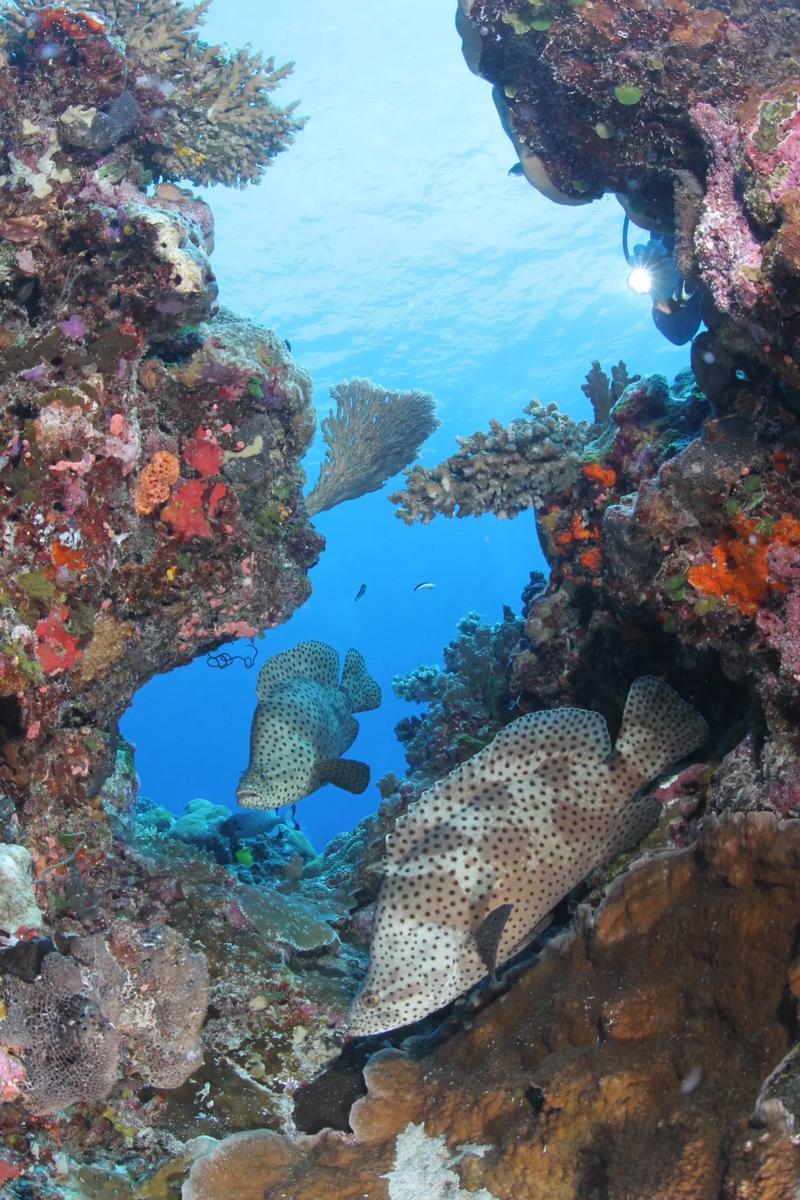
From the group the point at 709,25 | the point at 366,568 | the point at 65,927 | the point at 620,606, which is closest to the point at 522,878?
the point at 620,606

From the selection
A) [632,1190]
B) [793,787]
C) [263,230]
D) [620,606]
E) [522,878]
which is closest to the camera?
[632,1190]

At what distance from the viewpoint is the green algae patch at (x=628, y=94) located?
15.2 feet

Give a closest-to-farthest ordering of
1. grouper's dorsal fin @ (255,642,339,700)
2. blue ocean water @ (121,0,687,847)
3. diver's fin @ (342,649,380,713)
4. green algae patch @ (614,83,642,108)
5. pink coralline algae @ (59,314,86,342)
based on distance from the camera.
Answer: pink coralline algae @ (59,314,86,342)
green algae patch @ (614,83,642,108)
grouper's dorsal fin @ (255,642,339,700)
diver's fin @ (342,649,380,713)
blue ocean water @ (121,0,687,847)

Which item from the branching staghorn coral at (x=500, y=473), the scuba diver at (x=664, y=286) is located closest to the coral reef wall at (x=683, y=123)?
the scuba diver at (x=664, y=286)

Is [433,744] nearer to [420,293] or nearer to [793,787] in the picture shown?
[793,787]

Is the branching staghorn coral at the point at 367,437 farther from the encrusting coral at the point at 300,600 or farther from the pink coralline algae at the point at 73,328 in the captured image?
the pink coralline algae at the point at 73,328

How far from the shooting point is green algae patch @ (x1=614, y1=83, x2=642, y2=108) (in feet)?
15.2

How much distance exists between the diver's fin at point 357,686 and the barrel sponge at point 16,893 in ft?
9.58

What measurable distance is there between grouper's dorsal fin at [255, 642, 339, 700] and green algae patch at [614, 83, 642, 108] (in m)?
4.32

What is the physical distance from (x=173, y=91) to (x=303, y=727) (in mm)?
5572

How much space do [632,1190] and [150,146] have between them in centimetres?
739

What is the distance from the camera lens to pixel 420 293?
41406 millimetres

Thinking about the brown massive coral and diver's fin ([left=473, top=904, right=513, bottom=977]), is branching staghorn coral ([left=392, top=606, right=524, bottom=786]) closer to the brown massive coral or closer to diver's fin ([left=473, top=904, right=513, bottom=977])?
diver's fin ([left=473, top=904, right=513, bottom=977])

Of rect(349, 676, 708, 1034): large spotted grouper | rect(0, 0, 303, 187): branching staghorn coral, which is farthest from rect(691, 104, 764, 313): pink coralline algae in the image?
rect(0, 0, 303, 187): branching staghorn coral
